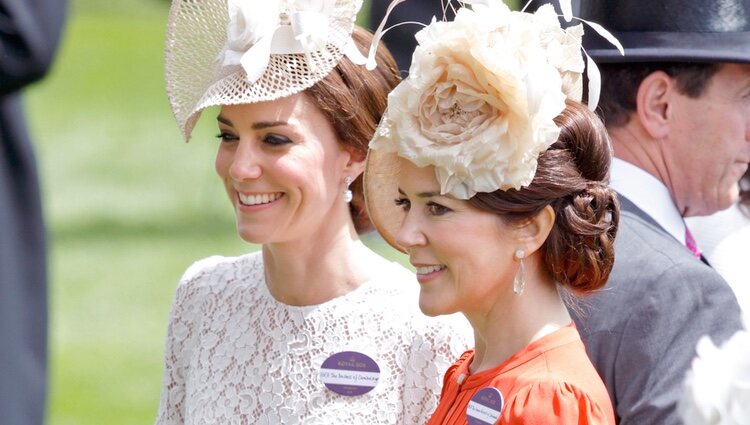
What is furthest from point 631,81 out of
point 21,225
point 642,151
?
point 21,225

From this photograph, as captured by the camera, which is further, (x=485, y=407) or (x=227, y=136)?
(x=227, y=136)

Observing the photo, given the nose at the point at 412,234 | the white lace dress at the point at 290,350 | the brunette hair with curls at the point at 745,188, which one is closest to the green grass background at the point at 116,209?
the white lace dress at the point at 290,350

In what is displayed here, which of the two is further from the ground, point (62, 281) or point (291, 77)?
point (291, 77)

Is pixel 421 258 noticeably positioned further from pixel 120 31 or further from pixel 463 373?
pixel 120 31

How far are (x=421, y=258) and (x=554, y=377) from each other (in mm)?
409

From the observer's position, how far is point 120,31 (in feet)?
67.7

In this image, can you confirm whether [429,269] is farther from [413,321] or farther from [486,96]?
[413,321]

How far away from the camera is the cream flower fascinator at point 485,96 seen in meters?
2.99

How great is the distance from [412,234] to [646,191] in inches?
37.6

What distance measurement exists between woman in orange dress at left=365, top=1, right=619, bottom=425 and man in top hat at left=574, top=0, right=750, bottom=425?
1.05ft

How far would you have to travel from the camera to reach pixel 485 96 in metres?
3.01

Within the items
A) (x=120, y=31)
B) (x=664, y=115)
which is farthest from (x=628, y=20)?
→ (x=120, y=31)

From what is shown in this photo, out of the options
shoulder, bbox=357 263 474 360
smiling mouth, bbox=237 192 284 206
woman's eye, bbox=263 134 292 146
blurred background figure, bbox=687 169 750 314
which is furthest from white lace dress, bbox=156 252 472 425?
blurred background figure, bbox=687 169 750 314

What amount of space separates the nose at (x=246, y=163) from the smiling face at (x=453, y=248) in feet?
2.24
